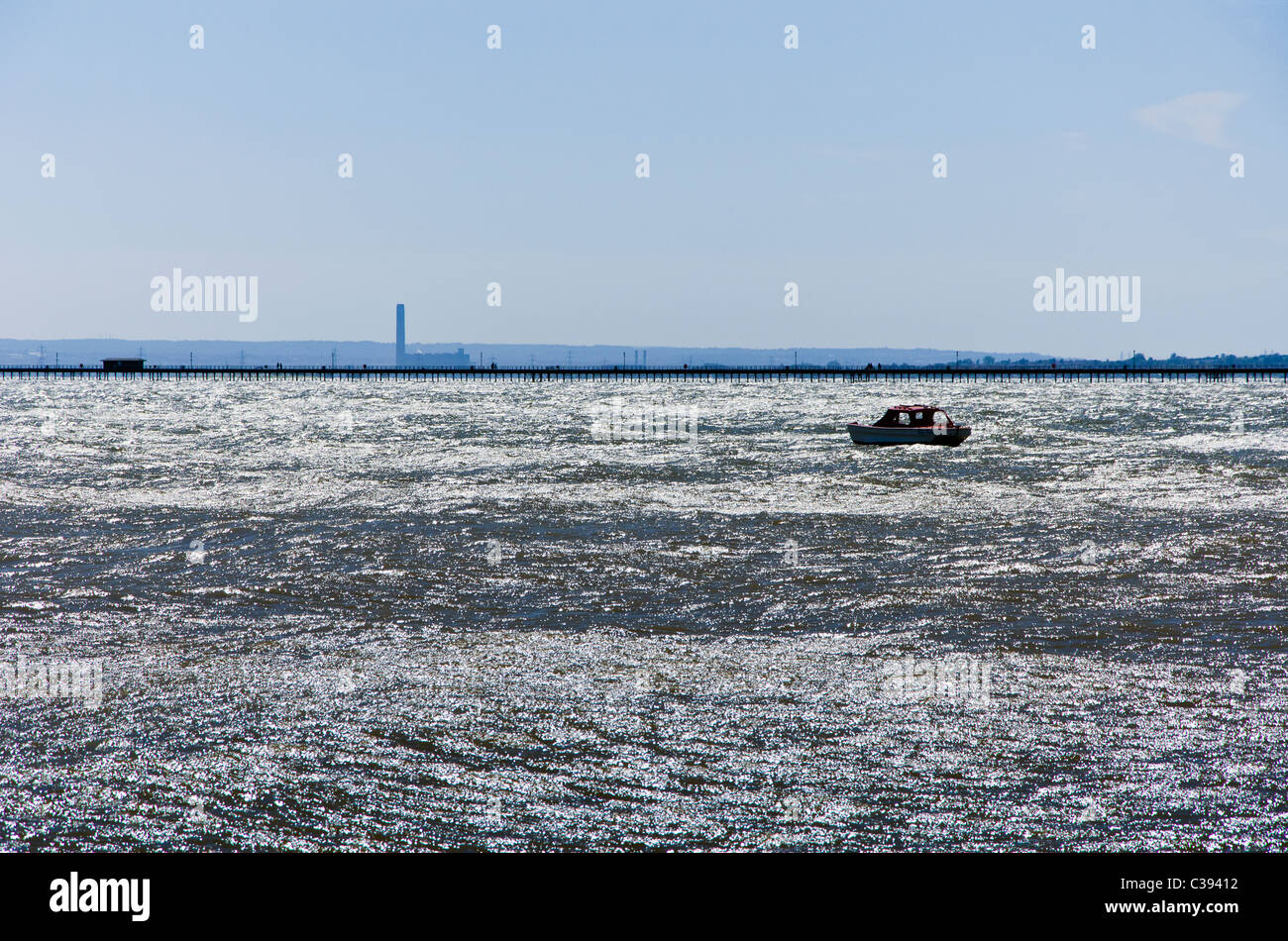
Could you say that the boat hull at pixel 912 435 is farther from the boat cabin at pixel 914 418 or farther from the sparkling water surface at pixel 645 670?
the sparkling water surface at pixel 645 670

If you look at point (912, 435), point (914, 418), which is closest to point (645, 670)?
point (912, 435)

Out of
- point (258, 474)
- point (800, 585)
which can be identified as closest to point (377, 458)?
point (258, 474)

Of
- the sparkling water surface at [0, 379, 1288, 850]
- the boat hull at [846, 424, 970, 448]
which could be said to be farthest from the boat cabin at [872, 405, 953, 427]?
the sparkling water surface at [0, 379, 1288, 850]

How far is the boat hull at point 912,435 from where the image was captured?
69938mm

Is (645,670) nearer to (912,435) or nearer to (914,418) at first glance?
(912,435)

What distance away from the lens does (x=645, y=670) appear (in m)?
18.2

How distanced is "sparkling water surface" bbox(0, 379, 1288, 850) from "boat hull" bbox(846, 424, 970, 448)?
81.7 ft

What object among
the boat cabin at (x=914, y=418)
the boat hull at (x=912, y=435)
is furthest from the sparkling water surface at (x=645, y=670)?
the boat cabin at (x=914, y=418)

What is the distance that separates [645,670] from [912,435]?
55.4 metres

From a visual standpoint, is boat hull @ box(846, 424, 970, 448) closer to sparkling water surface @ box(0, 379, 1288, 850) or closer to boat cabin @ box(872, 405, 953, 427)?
boat cabin @ box(872, 405, 953, 427)

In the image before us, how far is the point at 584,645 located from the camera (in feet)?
65.2

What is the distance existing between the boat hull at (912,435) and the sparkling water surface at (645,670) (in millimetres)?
24909
